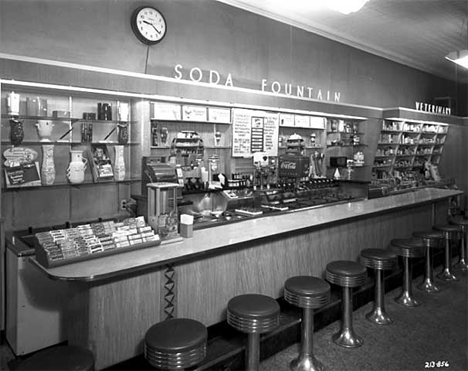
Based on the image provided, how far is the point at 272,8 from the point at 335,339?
183 inches

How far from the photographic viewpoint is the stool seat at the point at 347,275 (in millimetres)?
3143

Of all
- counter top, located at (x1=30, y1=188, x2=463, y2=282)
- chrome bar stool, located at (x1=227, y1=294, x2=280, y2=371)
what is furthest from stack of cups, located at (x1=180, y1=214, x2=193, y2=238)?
chrome bar stool, located at (x1=227, y1=294, x2=280, y2=371)

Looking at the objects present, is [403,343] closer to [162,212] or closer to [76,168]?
[162,212]

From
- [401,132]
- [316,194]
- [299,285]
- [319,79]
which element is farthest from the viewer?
[401,132]

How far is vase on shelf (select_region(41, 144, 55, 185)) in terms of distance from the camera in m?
3.71

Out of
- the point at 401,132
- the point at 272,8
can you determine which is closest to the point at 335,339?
the point at 272,8

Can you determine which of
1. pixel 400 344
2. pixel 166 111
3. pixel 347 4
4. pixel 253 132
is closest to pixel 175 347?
pixel 400 344

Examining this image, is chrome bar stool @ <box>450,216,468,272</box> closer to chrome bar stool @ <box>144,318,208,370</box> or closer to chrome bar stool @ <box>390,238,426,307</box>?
chrome bar stool @ <box>390,238,426,307</box>

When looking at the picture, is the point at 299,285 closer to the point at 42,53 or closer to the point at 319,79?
the point at 42,53

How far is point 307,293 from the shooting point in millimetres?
2732

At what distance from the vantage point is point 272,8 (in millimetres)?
5754

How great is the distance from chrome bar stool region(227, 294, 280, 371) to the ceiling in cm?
439

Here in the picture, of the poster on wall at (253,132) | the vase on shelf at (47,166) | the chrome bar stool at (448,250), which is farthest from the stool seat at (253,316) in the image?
the chrome bar stool at (448,250)

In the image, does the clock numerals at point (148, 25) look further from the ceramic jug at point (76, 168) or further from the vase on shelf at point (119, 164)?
the ceramic jug at point (76, 168)
